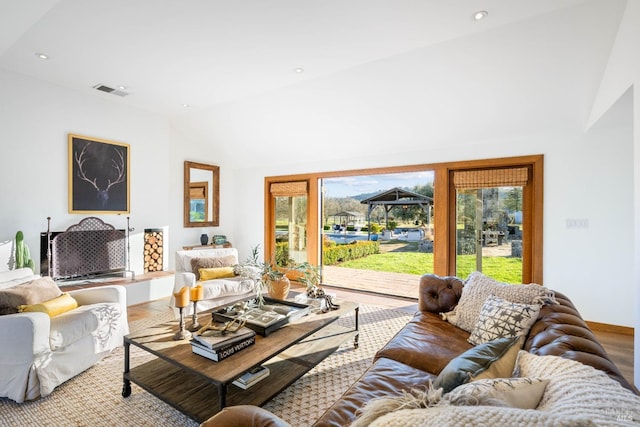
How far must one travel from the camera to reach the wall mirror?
5617mm

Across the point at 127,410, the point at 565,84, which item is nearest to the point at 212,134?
the point at 127,410

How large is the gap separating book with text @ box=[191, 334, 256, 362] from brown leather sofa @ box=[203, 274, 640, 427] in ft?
2.51

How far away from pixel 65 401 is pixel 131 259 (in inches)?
108

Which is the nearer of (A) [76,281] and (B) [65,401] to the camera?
(B) [65,401]

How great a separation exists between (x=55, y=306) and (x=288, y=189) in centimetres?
394

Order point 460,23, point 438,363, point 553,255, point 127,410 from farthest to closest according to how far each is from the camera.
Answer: point 553,255, point 460,23, point 127,410, point 438,363

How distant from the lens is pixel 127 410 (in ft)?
6.70

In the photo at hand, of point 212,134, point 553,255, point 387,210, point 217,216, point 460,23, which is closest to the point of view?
point 460,23

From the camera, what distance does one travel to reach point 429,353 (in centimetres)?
188

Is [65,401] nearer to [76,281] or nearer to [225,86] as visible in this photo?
[76,281]

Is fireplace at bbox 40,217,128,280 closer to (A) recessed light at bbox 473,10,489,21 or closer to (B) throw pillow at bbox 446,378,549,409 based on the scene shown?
(B) throw pillow at bbox 446,378,549,409

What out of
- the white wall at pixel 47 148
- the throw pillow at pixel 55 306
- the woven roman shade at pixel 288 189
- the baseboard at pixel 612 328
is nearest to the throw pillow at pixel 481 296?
the baseboard at pixel 612 328

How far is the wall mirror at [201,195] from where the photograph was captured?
562 cm

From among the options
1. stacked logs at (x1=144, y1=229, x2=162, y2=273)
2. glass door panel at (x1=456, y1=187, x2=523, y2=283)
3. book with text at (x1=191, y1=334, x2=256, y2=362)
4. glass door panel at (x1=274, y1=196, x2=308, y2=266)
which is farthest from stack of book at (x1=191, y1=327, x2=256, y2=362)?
glass door panel at (x1=274, y1=196, x2=308, y2=266)
